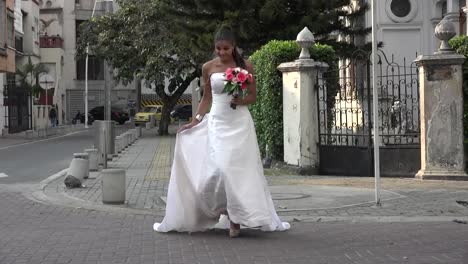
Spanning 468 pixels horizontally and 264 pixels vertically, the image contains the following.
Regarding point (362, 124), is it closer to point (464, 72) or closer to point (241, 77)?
point (464, 72)

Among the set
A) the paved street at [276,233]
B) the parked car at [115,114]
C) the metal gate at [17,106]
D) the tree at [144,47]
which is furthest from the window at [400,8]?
the parked car at [115,114]

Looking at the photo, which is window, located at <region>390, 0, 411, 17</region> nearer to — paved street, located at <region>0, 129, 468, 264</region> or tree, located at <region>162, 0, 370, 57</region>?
tree, located at <region>162, 0, 370, 57</region>

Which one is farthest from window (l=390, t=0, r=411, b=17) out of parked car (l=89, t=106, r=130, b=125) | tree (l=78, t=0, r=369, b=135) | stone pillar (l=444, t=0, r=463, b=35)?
parked car (l=89, t=106, r=130, b=125)

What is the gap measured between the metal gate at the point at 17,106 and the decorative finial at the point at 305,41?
26.5 metres

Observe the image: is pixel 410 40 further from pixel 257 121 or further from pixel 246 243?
pixel 246 243

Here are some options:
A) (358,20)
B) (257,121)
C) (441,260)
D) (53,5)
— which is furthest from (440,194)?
(53,5)

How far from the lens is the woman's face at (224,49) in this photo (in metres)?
6.90

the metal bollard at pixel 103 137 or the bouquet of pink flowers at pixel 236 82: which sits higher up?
the bouquet of pink flowers at pixel 236 82

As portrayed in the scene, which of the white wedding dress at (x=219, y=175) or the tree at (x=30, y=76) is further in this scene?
the tree at (x=30, y=76)

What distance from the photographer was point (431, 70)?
11.5 meters

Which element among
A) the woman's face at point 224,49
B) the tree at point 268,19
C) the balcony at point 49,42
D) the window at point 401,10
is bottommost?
the woman's face at point 224,49

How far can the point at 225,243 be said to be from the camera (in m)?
6.70

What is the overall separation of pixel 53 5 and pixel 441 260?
2290 inches

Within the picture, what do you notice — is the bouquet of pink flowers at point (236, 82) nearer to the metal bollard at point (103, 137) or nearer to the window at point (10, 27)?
the metal bollard at point (103, 137)
